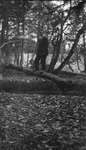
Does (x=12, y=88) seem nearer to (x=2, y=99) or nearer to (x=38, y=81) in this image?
(x=38, y=81)

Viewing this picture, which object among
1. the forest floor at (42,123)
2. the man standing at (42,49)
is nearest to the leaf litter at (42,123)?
the forest floor at (42,123)

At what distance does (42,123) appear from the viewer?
6.11 m

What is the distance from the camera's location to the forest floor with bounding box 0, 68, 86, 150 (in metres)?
4.89

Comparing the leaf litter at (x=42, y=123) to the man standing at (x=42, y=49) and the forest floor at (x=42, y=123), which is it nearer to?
the forest floor at (x=42, y=123)

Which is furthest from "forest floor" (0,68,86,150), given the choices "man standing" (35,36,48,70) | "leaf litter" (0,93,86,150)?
"man standing" (35,36,48,70)

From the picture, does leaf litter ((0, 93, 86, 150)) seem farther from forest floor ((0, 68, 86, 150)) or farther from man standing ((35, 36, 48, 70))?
man standing ((35, 36, 48, 70))

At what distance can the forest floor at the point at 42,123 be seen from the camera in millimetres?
4889

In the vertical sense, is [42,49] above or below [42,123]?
above

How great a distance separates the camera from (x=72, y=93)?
616cm

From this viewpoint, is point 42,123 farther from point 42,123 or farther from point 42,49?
point 42,49

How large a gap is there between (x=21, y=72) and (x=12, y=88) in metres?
1.82

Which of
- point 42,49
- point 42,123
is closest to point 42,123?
point 42,123

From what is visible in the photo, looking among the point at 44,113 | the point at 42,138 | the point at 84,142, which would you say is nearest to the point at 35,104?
the point at 44,113

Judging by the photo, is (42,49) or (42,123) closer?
(42,123)
